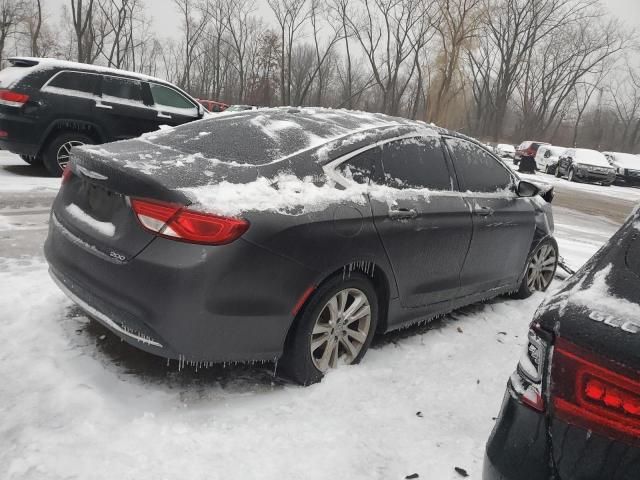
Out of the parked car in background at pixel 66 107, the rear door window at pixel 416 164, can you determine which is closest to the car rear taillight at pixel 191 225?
the rear door window at pixel 416 164

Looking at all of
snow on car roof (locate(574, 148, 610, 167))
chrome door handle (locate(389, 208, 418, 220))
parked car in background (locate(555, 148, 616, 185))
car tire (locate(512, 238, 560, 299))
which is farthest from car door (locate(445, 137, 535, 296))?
snow on car roof (locate(574, 148, 610, 167))

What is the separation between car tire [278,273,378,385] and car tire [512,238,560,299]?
7.61 feet

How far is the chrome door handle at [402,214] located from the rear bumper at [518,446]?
1625mm

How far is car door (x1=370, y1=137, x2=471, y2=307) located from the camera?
3201 mm

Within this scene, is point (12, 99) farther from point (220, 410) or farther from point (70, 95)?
point (220, 410)

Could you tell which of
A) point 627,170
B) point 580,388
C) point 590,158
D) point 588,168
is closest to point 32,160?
point 580,388

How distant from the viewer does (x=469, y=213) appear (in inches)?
150

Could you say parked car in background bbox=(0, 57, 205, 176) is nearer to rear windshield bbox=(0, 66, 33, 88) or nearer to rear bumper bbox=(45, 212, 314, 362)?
rear windshield bbox=(0, 66, 33, 88)

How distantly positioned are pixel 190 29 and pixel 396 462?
58237 millimetres

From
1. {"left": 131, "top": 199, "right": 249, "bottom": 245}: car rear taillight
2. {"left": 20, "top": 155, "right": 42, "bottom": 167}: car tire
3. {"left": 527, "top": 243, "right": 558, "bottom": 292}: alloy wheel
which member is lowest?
{"left": 20, "top": 155, "right": 42, "bottom": 167}: car tire

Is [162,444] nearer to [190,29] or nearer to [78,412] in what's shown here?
[78,412]

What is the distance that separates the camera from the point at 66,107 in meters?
8.07

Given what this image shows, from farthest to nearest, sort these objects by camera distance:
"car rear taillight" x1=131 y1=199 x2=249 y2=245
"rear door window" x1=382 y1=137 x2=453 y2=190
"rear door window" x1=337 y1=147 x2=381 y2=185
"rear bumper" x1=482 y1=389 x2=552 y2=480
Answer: "rear door window" x1=382 y1=137 x2=453 y2=190 → "rear door window" x1=337 y1=147 x2=381 y2=185 → "car rear taillight" x1=131 y1=199 x2=249 y2=245 → "rear bumper" x1=482 y1=389 x2=552 y2=480

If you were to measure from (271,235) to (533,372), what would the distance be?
1.37 m
